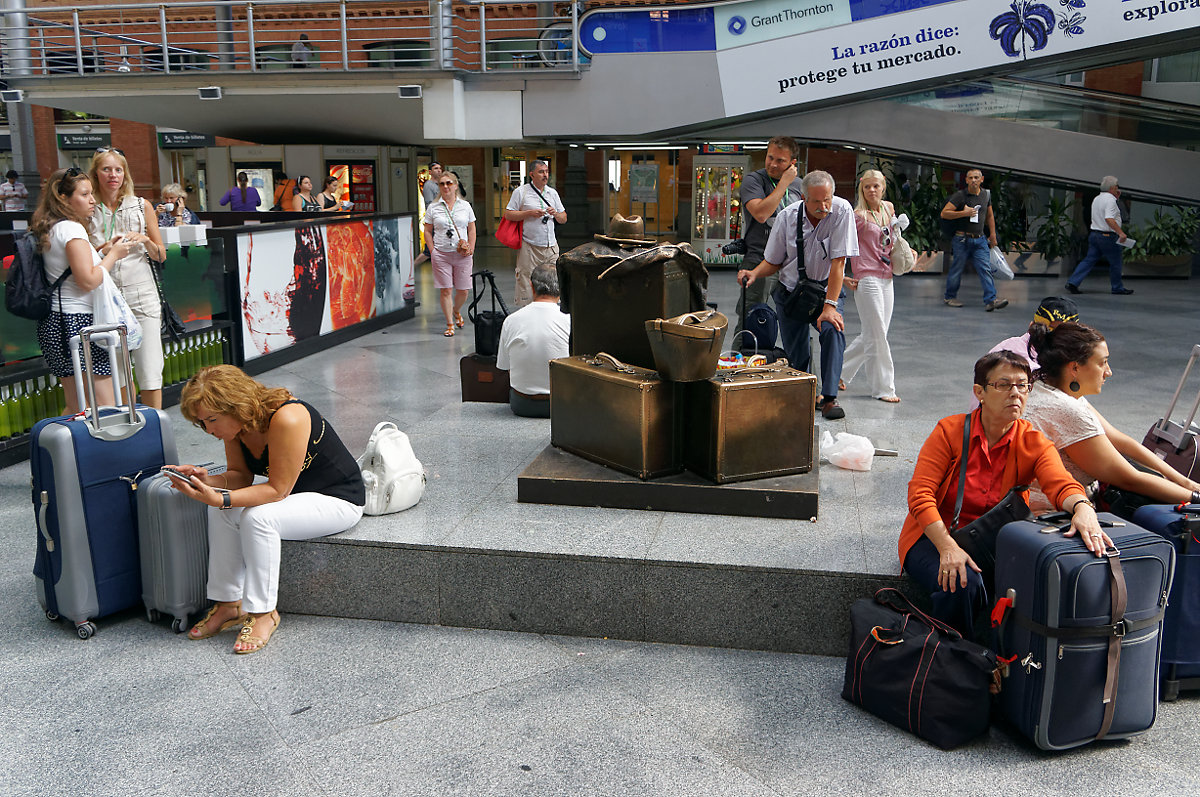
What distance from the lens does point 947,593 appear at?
12.4 feet

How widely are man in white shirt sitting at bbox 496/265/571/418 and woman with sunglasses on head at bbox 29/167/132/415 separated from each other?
248 cm

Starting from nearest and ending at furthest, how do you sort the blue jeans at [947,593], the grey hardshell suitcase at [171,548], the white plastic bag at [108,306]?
the blue jeans at [947,593], the grey hardshell suitcase at [171,548], the white plastic bag at [108,306]

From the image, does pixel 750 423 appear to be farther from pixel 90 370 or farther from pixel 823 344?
pixel 90 370

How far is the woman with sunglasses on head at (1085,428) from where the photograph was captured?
395 centimetres

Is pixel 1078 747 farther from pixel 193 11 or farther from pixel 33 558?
pixel 193 11

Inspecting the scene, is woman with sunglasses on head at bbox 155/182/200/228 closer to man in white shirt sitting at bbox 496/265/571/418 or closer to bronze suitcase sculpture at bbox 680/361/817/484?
man in white shirt sitting at bbox 496/265/571/418

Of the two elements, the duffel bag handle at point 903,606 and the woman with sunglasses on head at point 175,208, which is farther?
the woman with sunglasses on head at point 175,208

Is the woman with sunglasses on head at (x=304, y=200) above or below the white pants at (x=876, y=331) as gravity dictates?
above

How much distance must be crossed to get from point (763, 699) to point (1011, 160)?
15261 mm

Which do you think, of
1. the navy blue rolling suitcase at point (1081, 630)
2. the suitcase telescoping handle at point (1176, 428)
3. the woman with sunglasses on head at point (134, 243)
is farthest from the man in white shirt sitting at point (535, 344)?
the navy blue rolling suitcase at point (1081, 630)

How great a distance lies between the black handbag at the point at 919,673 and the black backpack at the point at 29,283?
4979 mm

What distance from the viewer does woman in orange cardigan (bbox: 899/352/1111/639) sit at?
12.2 feet

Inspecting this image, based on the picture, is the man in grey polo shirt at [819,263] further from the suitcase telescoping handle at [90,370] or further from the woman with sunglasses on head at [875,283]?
the suitcase telescoping handle at [90,370]

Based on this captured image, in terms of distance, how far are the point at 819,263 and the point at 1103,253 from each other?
10908 mm
